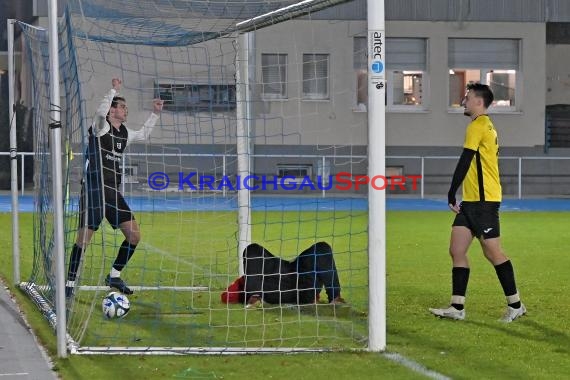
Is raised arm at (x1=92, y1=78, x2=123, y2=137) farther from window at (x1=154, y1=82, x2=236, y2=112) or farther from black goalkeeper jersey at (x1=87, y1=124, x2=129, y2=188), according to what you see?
window at (x1=154, y1=82, x2=236, y2=112)

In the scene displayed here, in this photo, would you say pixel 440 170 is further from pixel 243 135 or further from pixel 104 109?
pixel 104 109

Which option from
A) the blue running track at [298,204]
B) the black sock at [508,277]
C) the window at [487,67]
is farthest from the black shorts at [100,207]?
the window at [487,67]

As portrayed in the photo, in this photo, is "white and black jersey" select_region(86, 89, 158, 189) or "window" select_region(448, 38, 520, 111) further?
"window" select_region(448, 38, 520, 111)

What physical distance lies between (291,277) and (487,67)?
24.7m

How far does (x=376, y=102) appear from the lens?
777 cm

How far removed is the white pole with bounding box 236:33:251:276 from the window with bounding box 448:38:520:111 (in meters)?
22.9

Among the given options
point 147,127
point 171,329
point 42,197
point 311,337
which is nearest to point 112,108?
point 147,127

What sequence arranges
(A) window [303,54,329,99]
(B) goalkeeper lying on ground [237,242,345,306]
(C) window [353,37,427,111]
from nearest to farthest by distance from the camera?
(B) goalkeeper lying on ground [237,242,345,306] < (A) window [303,54,329,99] < (C) window [353,37,427,111]

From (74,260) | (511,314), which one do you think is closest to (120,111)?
(74,260)

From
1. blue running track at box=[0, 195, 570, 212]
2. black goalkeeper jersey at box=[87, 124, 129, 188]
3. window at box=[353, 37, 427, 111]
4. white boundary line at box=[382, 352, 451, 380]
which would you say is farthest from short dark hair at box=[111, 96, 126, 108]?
window at box=[353, 37, 427, 111]

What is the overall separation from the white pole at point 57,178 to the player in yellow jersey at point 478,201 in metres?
3.23

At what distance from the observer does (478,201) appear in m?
9.22

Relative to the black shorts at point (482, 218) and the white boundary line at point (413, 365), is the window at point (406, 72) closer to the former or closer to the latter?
the black shorts at point (482, 218)
